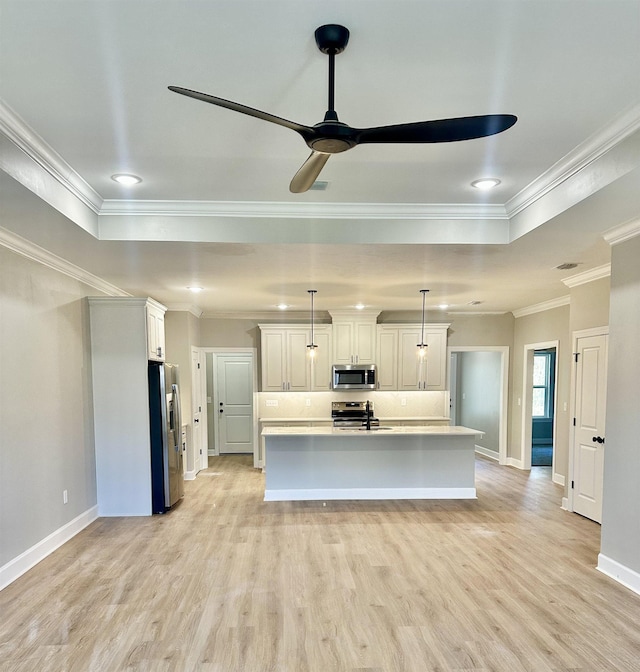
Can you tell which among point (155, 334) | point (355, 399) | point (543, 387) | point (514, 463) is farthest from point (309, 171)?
point (543, 387)

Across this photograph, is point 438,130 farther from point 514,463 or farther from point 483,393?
point 483,393

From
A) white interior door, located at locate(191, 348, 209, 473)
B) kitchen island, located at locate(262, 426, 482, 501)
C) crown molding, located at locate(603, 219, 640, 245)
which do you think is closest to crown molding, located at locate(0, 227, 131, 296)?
white interior door, located at locate(191, 348, 209, 473)

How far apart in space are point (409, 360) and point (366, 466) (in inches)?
96.4

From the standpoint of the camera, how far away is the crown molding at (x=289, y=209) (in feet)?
10.3

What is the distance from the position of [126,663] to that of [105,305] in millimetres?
3399

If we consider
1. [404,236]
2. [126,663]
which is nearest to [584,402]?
[404,236]

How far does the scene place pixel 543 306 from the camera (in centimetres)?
649

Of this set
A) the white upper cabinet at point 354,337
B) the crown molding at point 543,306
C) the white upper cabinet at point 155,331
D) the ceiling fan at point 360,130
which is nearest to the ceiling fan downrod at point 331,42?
the ceiling fan at point 360,130

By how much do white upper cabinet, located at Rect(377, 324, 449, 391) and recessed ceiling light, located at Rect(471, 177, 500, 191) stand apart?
4369 millimetres

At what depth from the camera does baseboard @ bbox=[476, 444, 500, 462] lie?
7702mm

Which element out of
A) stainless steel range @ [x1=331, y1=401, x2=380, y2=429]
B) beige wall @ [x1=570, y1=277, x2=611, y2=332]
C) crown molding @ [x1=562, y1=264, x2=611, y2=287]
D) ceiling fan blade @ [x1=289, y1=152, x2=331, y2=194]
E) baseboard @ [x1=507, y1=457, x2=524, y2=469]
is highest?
ceiling fan blade @ [x1=289, y1=152, x2=331, y2=194]

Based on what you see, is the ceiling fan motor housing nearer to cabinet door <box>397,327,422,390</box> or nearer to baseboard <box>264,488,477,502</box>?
baseboard <box>264,488,477,502</box>

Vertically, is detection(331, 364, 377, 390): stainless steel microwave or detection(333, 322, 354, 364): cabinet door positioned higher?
detection(333, 322, 354, 364): cabinet door

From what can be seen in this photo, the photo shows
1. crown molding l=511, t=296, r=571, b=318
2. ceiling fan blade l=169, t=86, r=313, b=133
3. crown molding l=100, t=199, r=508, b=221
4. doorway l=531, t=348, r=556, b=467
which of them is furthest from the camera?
doorway l=531, t=348, r=556, b=467
